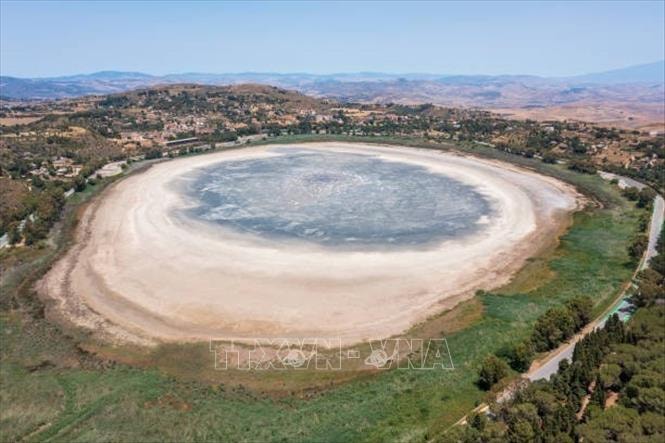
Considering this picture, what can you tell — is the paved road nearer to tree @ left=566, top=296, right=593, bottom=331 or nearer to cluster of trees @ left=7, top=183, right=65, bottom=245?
tree @ left=566, top=296, right=593, bottom=331

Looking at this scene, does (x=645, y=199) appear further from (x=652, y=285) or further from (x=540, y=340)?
(x=540, y=340)

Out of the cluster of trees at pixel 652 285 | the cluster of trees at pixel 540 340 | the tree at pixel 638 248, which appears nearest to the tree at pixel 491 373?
the cluster of trees at pixel 540 340

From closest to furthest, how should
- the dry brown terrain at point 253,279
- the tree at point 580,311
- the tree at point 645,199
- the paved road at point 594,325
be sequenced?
the paved road at point 594,325 < the tree at point 580,311 < the dry brown terrain at point 253,279 < the tree at point 645,199

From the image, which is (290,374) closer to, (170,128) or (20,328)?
(20,328)

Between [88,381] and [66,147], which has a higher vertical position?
[66,147]

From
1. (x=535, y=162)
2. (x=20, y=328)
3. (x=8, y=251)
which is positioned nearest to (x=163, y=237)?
(x=8, y=251)

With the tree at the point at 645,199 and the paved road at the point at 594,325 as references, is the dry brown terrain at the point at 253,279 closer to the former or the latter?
the paved road at the point at 594,325

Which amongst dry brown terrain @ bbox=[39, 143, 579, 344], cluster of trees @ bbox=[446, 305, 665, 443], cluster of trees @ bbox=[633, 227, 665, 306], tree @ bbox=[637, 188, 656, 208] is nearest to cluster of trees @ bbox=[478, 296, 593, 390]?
Result: cluster of trees @ bbox=[446, 305, 665, 443]
